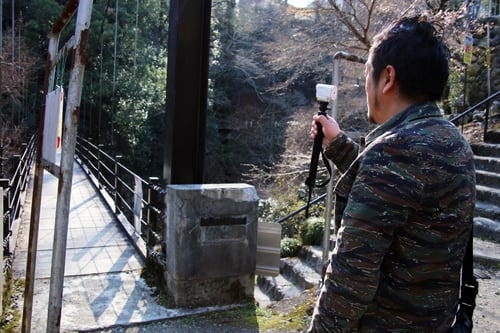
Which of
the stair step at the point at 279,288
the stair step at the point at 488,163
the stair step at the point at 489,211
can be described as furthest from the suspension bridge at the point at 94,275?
the stair step at the point at 488,163

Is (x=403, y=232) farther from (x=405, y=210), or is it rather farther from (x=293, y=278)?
(x=293, y=278)

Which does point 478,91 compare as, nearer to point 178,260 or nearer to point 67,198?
point 178,260

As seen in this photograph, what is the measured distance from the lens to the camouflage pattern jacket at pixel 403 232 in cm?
97

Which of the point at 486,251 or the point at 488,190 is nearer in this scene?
the point at 486,251

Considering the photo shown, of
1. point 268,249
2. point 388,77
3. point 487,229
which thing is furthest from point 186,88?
point 487,229

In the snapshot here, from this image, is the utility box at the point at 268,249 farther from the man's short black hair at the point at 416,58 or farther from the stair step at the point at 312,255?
the stair step at the point at 312,255

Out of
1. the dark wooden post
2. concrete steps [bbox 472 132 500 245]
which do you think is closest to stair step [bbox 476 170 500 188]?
concrete steps [bbox 472 132 500 245]

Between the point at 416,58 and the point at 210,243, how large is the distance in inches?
88.1

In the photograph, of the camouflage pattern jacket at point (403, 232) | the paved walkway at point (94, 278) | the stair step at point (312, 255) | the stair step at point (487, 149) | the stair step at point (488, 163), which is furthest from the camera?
the stair step at point (312, 255)

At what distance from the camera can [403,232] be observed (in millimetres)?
1016

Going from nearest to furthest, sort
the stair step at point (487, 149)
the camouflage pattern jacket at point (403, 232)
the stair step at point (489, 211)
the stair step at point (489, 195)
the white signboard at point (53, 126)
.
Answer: the camouflage pattern jacket at point (403, 232) → the white signboard at point (53, 126) → the stair step at point (489, 211) → the stair step at point (489, 195) → the stair step at point (487, 149)

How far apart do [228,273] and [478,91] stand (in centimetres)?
658

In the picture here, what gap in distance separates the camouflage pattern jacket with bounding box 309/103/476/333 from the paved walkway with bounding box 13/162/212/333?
2176 millimetres

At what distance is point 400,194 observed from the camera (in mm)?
960
